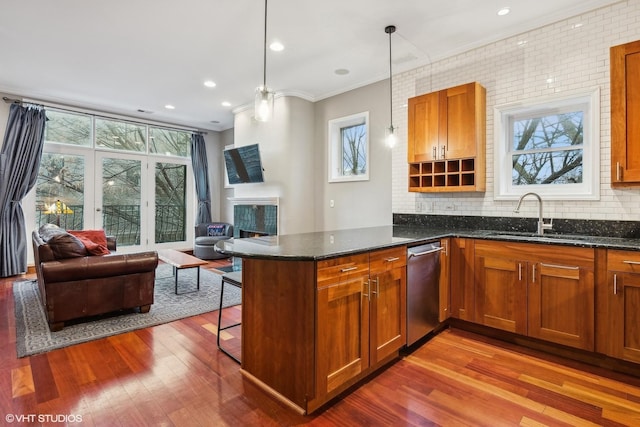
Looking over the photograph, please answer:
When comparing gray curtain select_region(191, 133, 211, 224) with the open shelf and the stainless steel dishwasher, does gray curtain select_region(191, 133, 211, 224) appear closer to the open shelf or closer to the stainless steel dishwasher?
the open shelf

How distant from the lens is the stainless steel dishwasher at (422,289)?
2506 mm

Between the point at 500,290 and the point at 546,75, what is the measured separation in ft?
6.86

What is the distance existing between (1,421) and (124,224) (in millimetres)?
5195

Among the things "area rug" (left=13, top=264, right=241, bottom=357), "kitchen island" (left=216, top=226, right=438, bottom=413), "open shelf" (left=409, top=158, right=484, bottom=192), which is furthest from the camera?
"open shelf" (left=409, top=158, right=484, bottom=192)

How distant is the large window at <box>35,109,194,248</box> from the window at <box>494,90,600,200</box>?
629 centimetres

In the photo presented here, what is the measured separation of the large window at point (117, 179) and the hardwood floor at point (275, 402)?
12.3 ft

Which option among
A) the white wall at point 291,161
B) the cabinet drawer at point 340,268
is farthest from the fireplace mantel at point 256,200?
the cabinet drawer at point 340,268

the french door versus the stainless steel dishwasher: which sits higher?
the french door

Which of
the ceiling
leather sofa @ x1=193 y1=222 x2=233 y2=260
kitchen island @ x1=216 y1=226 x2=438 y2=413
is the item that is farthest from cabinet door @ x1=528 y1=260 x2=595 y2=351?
leather sofa @ x1=193 y1=222 x2=233 y2=260

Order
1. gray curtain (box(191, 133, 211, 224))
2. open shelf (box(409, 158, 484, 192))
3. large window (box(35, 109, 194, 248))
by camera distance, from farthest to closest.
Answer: gray curtain (box(191, 133, 211, 224)) < large window (box(35, 109, 194, 248)) < open shelf (box(409, 158, 484, 192))

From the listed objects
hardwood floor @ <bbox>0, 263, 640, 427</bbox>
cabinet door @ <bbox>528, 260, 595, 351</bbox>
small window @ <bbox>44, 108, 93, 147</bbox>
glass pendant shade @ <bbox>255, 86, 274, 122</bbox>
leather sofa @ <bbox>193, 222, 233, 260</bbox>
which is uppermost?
small window @ <bbox>44, 108, 93, 147</bbox>

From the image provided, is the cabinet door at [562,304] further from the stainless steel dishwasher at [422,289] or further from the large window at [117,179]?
the large window at [117,179]

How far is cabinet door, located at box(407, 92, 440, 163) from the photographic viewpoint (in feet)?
11.4

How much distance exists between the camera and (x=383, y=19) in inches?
121
